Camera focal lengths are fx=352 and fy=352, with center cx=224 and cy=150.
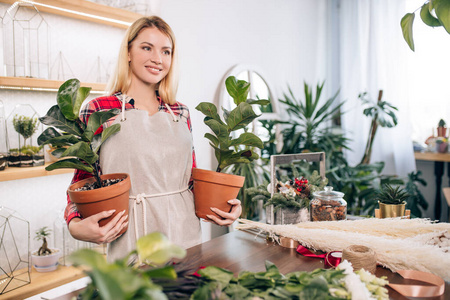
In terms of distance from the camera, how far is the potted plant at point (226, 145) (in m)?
1.11

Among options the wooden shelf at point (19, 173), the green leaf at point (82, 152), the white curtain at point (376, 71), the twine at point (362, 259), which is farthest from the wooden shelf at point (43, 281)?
the white curtain at point (376, 71)

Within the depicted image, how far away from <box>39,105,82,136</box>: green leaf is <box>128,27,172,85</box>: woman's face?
1.86ft

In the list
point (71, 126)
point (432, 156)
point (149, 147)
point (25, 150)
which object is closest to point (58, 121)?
point (71, 126)

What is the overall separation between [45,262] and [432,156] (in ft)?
12.0

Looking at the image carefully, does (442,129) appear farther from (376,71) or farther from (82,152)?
(82,152)

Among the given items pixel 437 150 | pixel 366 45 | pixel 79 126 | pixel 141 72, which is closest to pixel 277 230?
pixel 79 126

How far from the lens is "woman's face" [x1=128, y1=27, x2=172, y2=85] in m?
1.47

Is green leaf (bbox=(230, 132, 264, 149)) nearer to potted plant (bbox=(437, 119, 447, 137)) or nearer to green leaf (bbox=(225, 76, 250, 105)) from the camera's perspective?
green leaf (bbox=(225, 76, 250, 105))

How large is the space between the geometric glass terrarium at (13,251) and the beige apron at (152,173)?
0.79 meters

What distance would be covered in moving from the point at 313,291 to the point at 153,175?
0.83m

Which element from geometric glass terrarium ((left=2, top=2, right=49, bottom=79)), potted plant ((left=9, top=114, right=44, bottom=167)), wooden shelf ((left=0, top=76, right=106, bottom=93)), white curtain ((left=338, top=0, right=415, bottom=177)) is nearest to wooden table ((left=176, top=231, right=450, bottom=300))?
potted plant ((left=9, top=114, right=44, bottom=167))

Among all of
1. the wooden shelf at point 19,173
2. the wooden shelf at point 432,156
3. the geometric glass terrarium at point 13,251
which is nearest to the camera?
the wooden shelf at point 19,173

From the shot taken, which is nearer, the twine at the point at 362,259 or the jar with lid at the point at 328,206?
the twine at the point at 362,259

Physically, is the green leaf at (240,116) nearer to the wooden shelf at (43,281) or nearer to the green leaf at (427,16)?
the green leaf at (427,16)
